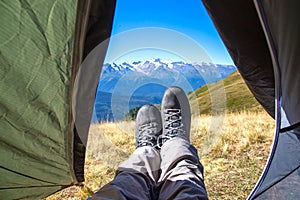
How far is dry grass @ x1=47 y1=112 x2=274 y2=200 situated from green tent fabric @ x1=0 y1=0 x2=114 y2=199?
1.49 ft

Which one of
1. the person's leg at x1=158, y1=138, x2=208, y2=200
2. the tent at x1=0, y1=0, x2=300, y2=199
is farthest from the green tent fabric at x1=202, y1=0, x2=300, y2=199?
the person's leg at x1=158, y1=138, x2=208, y2=200

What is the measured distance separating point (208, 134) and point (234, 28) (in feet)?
2.88

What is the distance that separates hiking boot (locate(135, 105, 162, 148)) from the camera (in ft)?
4.05

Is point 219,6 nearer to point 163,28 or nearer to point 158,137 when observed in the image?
point 163,28

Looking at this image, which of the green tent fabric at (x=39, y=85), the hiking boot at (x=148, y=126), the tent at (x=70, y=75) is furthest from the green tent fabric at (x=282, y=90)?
the hiking boot at (x=148, y=126)

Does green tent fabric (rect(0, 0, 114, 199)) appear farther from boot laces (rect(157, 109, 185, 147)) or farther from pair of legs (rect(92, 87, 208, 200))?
boot laces (rect(157, 109, 185, 147))

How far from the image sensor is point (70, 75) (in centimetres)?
70

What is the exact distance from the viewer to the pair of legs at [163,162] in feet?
2.36

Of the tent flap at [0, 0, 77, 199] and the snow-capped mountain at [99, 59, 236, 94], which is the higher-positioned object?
the snow-capped mountain at [99, 59, 236, 94]

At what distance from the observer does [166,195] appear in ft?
2.42

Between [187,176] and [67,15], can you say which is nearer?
[67,15]

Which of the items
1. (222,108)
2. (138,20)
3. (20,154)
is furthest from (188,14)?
(20,154)

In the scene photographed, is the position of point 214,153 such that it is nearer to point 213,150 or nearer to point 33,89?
point 213,150

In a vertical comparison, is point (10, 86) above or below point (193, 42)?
below
